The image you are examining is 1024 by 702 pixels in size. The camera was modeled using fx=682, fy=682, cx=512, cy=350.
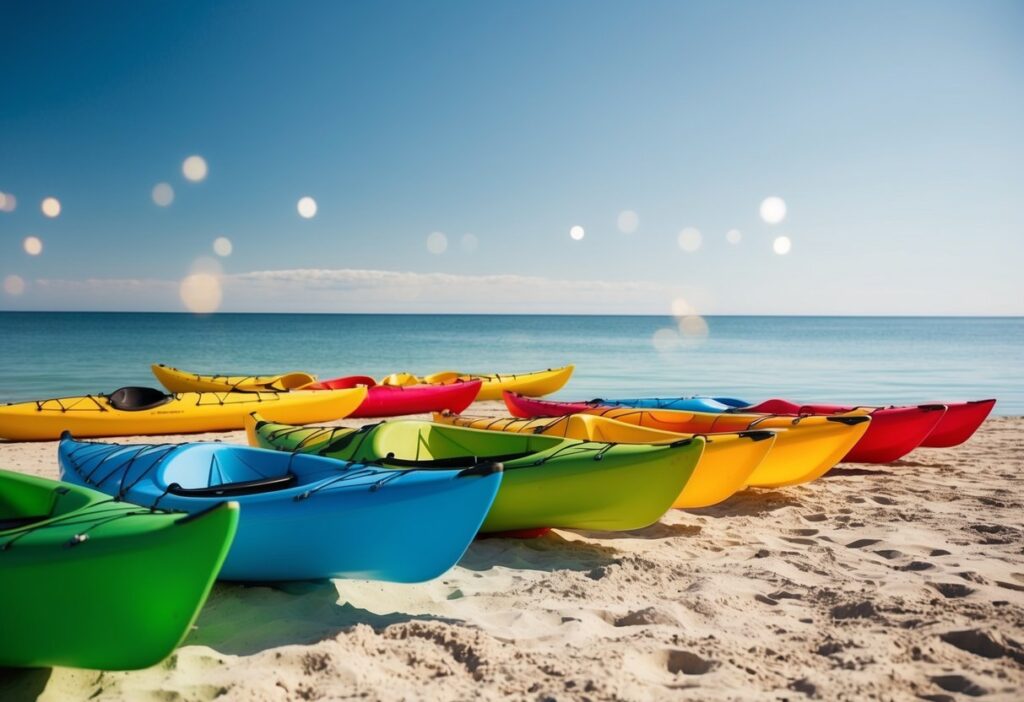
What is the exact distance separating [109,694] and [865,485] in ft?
18.2

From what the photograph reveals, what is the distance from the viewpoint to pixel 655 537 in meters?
4.37

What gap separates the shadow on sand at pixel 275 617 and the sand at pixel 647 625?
0.01 metres

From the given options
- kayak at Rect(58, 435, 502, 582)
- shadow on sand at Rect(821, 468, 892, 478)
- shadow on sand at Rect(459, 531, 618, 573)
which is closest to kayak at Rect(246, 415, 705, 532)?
shadow on sand at Rect(459, 531, 618, 573)

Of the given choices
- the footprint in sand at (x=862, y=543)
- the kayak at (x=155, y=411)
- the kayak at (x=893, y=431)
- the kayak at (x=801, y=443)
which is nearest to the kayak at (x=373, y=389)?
the kayak at (x=155, y=411)

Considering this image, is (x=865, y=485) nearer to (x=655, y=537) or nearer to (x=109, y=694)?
(x=655, y=537)

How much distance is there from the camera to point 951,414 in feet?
22.8

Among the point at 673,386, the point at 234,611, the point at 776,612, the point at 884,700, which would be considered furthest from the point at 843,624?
the point at 673,386

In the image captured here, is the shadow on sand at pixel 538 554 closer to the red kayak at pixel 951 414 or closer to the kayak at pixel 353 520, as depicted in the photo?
the kayak at pixel 353 520

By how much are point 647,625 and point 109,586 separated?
79.9 inches

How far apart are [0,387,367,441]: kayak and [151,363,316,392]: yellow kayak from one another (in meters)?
0.78

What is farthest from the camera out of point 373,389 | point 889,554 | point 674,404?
point 373,389

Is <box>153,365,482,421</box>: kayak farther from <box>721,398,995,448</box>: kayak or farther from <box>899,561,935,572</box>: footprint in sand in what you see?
<box>899,561,935,572</box>: footprint in sand

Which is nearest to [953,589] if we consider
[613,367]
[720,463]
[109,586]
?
[720,463]

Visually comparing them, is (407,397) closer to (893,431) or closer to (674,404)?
(674,404)
